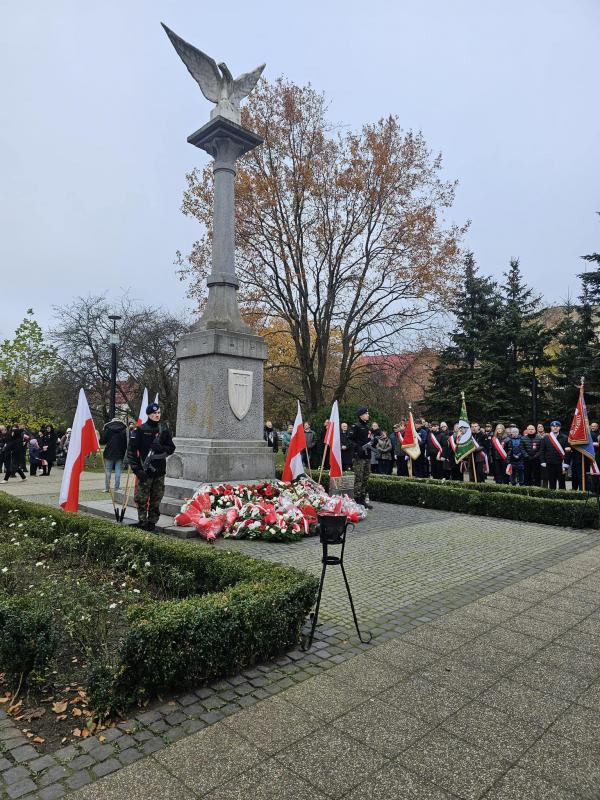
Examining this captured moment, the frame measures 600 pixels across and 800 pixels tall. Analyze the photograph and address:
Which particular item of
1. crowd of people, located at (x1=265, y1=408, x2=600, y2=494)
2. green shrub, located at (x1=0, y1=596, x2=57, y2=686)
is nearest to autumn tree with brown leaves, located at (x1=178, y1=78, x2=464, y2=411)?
crowd of people, located at (x1=265, y1=408, x2=600, y2=494)

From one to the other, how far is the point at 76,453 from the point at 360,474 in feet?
20.4

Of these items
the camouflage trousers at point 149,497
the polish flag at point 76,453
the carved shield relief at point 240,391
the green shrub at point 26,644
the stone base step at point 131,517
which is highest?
the carved shield relief at point 240,391

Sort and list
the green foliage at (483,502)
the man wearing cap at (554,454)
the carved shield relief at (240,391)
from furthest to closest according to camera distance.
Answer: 1. the man wearing cap at (554,454)
2. the carved shield relief at (240,391)
3. the green foliage at (483,502)

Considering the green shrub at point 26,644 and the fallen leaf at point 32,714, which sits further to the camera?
the green shrub at point 26,644

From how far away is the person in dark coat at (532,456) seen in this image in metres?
14.6

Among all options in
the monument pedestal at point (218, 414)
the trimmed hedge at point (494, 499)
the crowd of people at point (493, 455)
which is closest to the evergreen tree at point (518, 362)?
the crowd of people at point (493, 455)

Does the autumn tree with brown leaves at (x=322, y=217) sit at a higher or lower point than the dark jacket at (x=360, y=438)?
higher

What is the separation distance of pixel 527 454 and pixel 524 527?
5.03 metres

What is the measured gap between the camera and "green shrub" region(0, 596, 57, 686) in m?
3.58

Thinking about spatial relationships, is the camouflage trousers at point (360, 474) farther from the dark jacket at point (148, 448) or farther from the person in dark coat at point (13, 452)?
the person in dark coat at point (13, 452)

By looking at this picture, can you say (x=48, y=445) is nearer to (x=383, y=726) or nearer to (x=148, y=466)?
(x=148, y=466)

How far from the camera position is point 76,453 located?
283 inches

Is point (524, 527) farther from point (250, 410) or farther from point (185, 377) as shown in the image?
point (185, 377)

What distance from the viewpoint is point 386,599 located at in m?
5.68
